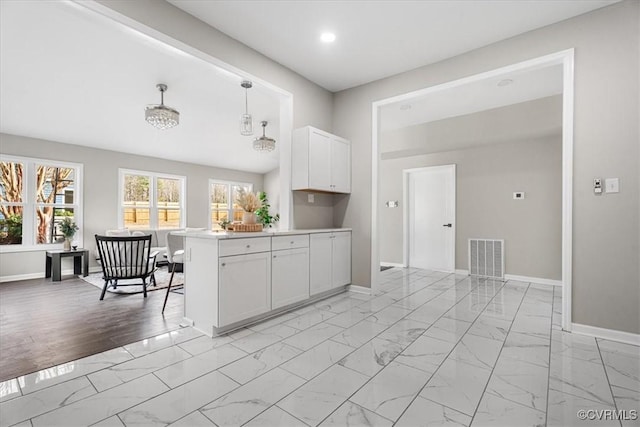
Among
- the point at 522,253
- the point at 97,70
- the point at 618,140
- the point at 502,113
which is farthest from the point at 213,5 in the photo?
the point at 522,253

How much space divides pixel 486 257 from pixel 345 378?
4364 millimetres

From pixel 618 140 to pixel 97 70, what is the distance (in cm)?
580

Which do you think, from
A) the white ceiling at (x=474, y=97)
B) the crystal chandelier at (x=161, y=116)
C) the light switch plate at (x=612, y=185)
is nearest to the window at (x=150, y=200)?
the crystal chandelier at (x=161, y=116)

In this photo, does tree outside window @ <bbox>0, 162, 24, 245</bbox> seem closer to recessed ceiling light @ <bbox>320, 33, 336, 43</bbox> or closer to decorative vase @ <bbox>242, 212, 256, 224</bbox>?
decorative vase @ <bbox>242, 212, 256, 224</bbox>

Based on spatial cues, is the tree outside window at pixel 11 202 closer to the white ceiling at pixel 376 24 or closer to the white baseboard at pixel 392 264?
the white ceiling at pixel 376 24

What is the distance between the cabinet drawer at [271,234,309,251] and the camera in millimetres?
3141

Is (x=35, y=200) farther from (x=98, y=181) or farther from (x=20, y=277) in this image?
(x=20, y=277)

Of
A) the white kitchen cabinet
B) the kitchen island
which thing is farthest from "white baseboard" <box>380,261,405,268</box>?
the kitchen island

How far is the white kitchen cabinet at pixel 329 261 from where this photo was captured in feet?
12.0

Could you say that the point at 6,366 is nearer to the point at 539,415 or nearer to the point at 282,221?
the point at 282,221

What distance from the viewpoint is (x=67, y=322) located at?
3.10 metres

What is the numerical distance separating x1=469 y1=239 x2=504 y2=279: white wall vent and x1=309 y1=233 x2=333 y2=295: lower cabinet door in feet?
10.0

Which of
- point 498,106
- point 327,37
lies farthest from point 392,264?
point 327,37

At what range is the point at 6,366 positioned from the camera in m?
2.16
